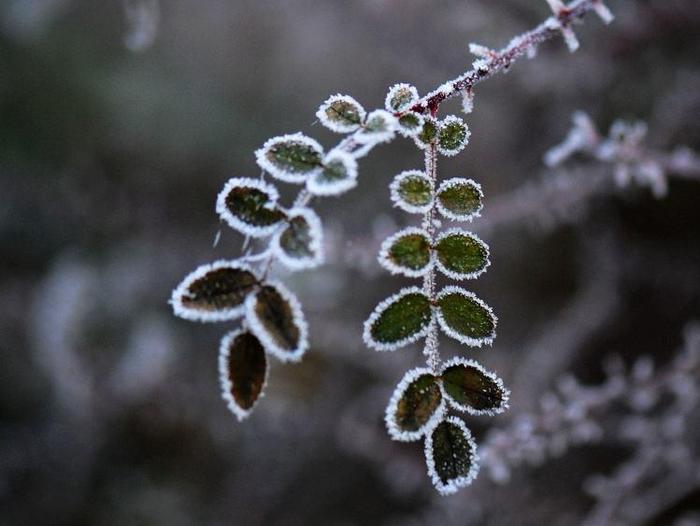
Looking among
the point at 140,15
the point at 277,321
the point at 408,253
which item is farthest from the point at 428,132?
the point at 140,15

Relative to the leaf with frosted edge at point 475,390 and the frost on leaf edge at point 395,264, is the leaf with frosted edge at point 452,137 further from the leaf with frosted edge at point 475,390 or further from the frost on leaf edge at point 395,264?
the leaf with frosted edge at point 475,390

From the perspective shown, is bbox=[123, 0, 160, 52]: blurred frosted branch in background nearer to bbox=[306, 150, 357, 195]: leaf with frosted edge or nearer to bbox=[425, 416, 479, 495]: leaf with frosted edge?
bbox=[306, 150, 357, 195]: leaf with frosted edge

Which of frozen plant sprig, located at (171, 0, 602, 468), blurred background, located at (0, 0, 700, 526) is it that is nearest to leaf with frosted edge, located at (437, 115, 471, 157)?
frozen plant sprig, located at (171, 0, 602, 468)

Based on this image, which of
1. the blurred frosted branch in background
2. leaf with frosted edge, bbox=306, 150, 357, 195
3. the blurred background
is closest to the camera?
leaf with frosted edge, bbox=306, 150, 357, 195

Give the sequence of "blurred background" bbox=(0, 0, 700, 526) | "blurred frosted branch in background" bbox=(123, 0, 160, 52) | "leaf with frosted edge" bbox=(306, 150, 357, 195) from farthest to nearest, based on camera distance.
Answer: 1. "blurred background" bbox=(0, 0, 700, 526)
2. "blurred frosted branch in background" bbox=(123, 0, 160, 52)
3. "leaf with frosted edge" bbox=(306, 150, 357, 195)

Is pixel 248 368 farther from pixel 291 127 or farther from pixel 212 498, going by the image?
pixel 291 127

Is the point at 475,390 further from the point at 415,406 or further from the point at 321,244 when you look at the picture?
the point at 321,244
